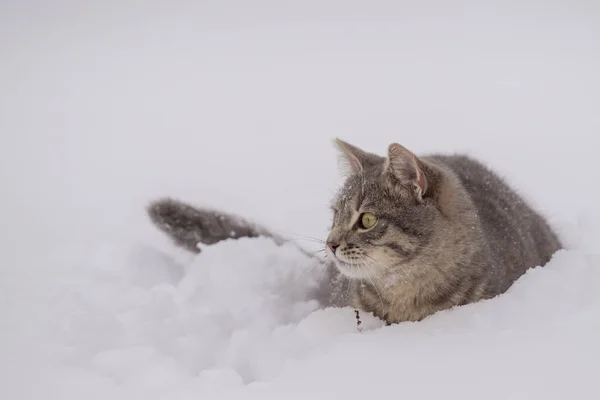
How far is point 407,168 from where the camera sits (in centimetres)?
291

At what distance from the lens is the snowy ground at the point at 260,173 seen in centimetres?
257

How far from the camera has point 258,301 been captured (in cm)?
373

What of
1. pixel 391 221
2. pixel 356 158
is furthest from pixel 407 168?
pixel 356 158

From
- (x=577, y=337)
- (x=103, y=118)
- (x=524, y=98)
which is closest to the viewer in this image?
(x=577, y=337)

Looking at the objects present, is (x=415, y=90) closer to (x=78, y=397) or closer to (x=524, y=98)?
(x=524, y=98)

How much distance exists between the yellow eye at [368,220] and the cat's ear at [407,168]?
25cm

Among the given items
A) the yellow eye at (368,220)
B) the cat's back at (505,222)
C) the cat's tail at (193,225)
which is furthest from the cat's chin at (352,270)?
the cat's tail at (193,225)

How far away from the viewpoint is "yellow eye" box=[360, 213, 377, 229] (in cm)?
299

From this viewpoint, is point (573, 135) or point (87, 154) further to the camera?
point (87, 154)

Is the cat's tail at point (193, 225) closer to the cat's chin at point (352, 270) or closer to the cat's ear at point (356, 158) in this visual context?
the cat's ear at point (356, 158)

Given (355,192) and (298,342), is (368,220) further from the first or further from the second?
(298,342)

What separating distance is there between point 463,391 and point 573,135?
494cm

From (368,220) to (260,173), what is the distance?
3468 millimetres

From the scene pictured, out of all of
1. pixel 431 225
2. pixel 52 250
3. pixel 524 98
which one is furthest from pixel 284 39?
pixel 431 225
